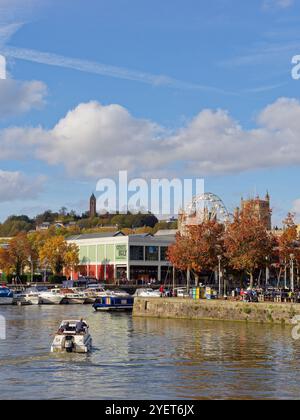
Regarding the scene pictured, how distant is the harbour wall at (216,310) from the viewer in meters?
65.9

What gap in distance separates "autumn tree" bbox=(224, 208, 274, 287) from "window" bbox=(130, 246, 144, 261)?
3068 inches

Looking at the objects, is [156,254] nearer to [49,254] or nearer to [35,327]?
[49,254]

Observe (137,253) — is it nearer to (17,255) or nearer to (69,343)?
(17,255)

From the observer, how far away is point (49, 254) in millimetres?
172250

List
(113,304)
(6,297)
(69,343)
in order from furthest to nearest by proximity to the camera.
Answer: (6,297)
(113,304)
(69,343)

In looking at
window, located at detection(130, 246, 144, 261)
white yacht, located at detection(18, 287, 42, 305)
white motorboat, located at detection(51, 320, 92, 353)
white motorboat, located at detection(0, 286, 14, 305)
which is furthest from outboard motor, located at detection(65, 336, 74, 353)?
window, located at detection(130, 246, 144, 261)

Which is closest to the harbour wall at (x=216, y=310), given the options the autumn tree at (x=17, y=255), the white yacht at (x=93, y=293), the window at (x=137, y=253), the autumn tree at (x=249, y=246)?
the autumn tree at (x=249, y=246)

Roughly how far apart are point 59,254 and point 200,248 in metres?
79.6

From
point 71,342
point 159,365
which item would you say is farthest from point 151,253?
point 159,365

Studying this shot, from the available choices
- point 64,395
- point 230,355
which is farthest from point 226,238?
point 64,395

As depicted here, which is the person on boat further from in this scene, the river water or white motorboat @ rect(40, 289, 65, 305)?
white motorboat @ rect(40, 289, 65, 305)

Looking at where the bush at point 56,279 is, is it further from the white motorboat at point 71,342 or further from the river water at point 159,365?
the white motorboat at point 71,342

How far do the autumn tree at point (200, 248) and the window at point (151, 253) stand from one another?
6504cm

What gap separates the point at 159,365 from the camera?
42031 mm
